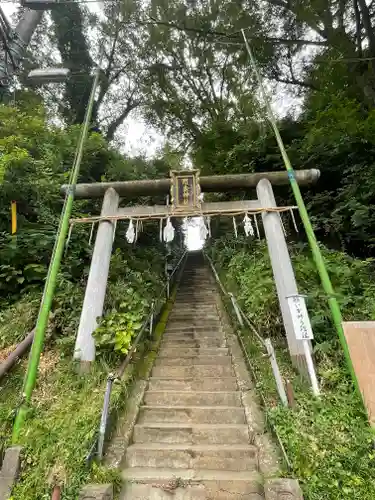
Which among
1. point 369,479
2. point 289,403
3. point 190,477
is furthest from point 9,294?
point 369,479

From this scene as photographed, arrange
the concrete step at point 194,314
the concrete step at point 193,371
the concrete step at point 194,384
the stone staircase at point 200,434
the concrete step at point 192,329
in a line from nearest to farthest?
the stone staircase at point 200,434, the concrete step at point 194,384, the concrete step at point 193,371, the concrete step at point 192,329, the concrete step at point 194,314

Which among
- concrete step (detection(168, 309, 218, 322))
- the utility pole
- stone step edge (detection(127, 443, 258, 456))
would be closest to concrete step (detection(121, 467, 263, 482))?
stone step edge (detection(127, 443, 258, 456))

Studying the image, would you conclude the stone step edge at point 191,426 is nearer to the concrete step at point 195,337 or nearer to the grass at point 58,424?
the grass at point 58,424

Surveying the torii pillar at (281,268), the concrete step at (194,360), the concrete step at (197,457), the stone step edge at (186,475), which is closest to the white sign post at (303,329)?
the torii pillar at (281,268)

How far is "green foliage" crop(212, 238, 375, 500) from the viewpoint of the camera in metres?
3.36

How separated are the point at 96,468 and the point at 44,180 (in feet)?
23.6

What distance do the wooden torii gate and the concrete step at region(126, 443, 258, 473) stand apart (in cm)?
191

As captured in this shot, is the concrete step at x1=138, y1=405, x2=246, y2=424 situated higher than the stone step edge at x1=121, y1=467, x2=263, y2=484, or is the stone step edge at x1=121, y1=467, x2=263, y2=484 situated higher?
the concrete step at x1=138, y1=405, x2=246, y2=424

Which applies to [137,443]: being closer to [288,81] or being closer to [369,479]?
[369,479]

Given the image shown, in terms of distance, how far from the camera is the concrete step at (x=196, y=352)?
650cm

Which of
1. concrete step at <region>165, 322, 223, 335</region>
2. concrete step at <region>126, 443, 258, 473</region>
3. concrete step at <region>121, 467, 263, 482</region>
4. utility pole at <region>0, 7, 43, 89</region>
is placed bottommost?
concrete step at <region>121, 467, 263, 482</region>

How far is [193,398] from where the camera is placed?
16.9ft

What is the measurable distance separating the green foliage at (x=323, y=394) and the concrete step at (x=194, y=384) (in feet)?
1.79

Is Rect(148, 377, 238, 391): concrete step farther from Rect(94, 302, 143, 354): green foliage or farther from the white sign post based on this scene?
the white sign post
